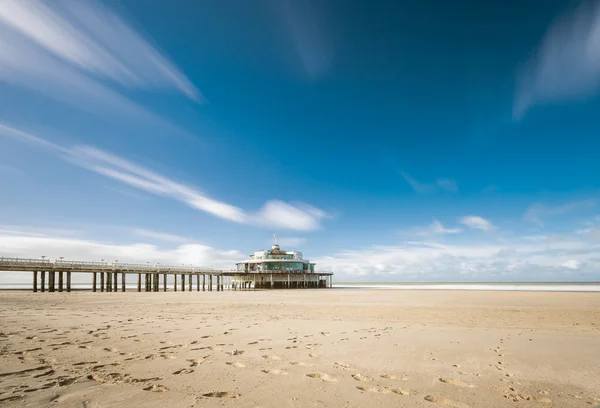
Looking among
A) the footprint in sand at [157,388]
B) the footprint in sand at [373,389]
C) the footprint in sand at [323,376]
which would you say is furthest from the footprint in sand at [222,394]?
the footprint in sand at [373,389]

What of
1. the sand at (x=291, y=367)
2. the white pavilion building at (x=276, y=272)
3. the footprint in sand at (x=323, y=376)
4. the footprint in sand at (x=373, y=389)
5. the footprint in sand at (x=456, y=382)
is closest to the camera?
the sand at (x=291, y=367)

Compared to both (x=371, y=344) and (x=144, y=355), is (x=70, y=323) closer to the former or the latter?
(x=144, y=355)

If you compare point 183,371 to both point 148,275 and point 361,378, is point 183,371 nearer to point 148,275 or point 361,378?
point 361,378

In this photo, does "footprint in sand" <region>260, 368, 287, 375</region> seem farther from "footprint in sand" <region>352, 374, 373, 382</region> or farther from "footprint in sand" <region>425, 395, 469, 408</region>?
"footprint in sand" <region>425, 395, 469, 408</region>

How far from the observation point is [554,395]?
207 inches

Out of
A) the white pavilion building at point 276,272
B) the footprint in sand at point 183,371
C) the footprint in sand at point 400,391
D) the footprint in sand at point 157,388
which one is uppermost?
the footprint in sand at point 157,388

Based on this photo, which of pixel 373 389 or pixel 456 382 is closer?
pixel 373 389

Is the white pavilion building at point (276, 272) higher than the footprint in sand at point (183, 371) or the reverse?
the reverse

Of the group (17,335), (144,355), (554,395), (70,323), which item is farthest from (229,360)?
(70,323)

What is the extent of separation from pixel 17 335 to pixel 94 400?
7.17 meters

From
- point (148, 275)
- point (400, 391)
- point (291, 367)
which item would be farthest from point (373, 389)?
point (148, 275)

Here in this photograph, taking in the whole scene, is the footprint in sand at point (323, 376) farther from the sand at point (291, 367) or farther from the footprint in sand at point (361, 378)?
the footprint in sand at point (361, 378)

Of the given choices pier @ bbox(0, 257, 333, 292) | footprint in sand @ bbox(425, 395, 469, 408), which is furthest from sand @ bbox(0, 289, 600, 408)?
pier @ bbox(0, 257, 333, 292)

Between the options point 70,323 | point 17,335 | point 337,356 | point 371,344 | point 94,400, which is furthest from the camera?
point 70,323
